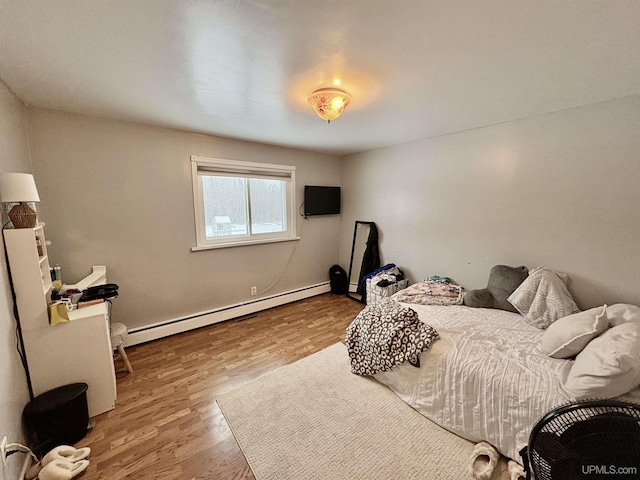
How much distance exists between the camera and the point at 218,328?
3.12m

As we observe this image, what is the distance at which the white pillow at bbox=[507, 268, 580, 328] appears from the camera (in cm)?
205

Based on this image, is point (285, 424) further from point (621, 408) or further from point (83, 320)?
point (621, 408)

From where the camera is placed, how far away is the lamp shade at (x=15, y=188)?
4.91 ft

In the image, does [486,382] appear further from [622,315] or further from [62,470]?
[62,470]

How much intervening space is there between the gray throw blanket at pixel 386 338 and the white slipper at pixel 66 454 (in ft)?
6.15

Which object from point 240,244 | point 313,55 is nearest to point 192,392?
point 240,244

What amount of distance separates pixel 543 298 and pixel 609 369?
103 centimetres

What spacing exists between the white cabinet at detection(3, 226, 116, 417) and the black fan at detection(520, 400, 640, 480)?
2.51m

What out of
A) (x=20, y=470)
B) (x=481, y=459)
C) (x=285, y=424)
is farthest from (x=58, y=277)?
(x=481, y=459)

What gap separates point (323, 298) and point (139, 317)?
248 cm

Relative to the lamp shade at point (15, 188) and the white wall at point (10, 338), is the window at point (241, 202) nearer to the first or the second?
the white wall at point (10, 338)

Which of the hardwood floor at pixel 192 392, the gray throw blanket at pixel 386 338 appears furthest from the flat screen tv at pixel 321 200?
the gray throw blanket at pixel 386 338

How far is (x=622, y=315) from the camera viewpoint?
1613 millimetres

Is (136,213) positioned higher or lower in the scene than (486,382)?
higher
